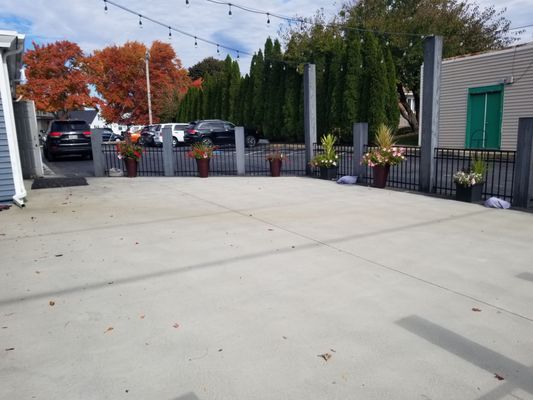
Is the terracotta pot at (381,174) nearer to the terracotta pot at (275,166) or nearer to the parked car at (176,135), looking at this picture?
the terracotta pot at (275,166)

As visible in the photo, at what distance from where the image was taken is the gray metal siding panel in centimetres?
771

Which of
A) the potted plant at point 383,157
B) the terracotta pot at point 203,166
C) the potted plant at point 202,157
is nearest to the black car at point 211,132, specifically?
the potted plant at point 202,157

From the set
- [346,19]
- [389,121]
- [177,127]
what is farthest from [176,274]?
[346,19]

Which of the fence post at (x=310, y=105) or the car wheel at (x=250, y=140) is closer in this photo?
the fence post at (x=310, y=105)

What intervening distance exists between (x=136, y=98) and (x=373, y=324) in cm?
4786

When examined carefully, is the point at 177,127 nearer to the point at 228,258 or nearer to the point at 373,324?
the point at 228,258

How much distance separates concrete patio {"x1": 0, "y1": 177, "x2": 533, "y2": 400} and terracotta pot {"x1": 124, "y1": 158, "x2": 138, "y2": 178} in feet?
18.8

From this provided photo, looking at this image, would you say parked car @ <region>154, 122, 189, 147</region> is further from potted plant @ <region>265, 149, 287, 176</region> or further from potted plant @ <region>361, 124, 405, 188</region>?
potted plant @ <region>361, 124, 405, 188</region>

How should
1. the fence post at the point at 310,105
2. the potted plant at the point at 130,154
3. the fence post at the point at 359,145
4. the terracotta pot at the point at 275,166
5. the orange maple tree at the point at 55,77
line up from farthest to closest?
the orange maple tree at the point at 55,77, the potted plant at the point at 130,154, the terracotta pot at the point at 275,166, the fence post at the point at 310,105, the fence post at the point at 359,145

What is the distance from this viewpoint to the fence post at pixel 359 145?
1017 centimetres

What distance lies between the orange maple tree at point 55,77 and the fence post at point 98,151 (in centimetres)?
3282

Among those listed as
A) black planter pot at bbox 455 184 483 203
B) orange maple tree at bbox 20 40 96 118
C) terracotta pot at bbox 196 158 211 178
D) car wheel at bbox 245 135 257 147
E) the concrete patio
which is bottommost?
the concrete patio

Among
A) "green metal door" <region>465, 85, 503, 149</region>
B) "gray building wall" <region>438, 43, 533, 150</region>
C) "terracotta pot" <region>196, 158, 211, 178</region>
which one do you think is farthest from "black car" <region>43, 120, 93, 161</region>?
"green metal door" <region>465, 85, 503, 149</region>

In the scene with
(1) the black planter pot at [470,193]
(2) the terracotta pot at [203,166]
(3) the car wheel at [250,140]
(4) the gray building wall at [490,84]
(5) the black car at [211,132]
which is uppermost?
(4) the gray building wall at [490,84]
